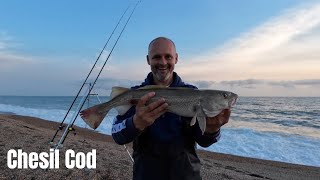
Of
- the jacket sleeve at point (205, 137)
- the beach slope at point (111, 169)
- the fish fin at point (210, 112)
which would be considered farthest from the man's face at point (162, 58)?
the beach slope at point (111, 169)

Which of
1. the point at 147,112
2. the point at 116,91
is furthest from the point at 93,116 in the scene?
the point at 147,112

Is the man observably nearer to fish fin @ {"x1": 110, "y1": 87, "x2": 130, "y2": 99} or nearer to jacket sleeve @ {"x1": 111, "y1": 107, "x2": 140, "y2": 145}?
jacket sleeve @ {"x1": 111, "y1": 107, "x2": 140, "y2": 145}

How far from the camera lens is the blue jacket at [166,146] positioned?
3.04 m

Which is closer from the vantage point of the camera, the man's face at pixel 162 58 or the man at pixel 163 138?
the man at pixel 163 138

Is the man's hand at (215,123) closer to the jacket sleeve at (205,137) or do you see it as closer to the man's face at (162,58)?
the jacket sleeve at (205,137)

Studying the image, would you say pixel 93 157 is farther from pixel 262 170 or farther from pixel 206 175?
pixel 262 170

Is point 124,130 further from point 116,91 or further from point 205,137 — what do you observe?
point 205,137

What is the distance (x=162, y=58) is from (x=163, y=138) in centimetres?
78

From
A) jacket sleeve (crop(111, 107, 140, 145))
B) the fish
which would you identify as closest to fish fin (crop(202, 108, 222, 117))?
the fish

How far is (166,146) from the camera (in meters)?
3.03

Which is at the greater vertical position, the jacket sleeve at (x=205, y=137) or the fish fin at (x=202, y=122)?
the fish fin at (x=202, y=122)

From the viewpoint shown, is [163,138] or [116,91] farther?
[116,91]

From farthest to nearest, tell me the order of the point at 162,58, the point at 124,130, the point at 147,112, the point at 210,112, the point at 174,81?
the point at 174,81
the point at 162,58
the point at 210,112
the point at 124,130
the point at 147,112

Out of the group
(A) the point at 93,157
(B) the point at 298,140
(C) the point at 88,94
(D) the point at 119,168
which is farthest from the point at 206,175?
(B) the point at 298,140
